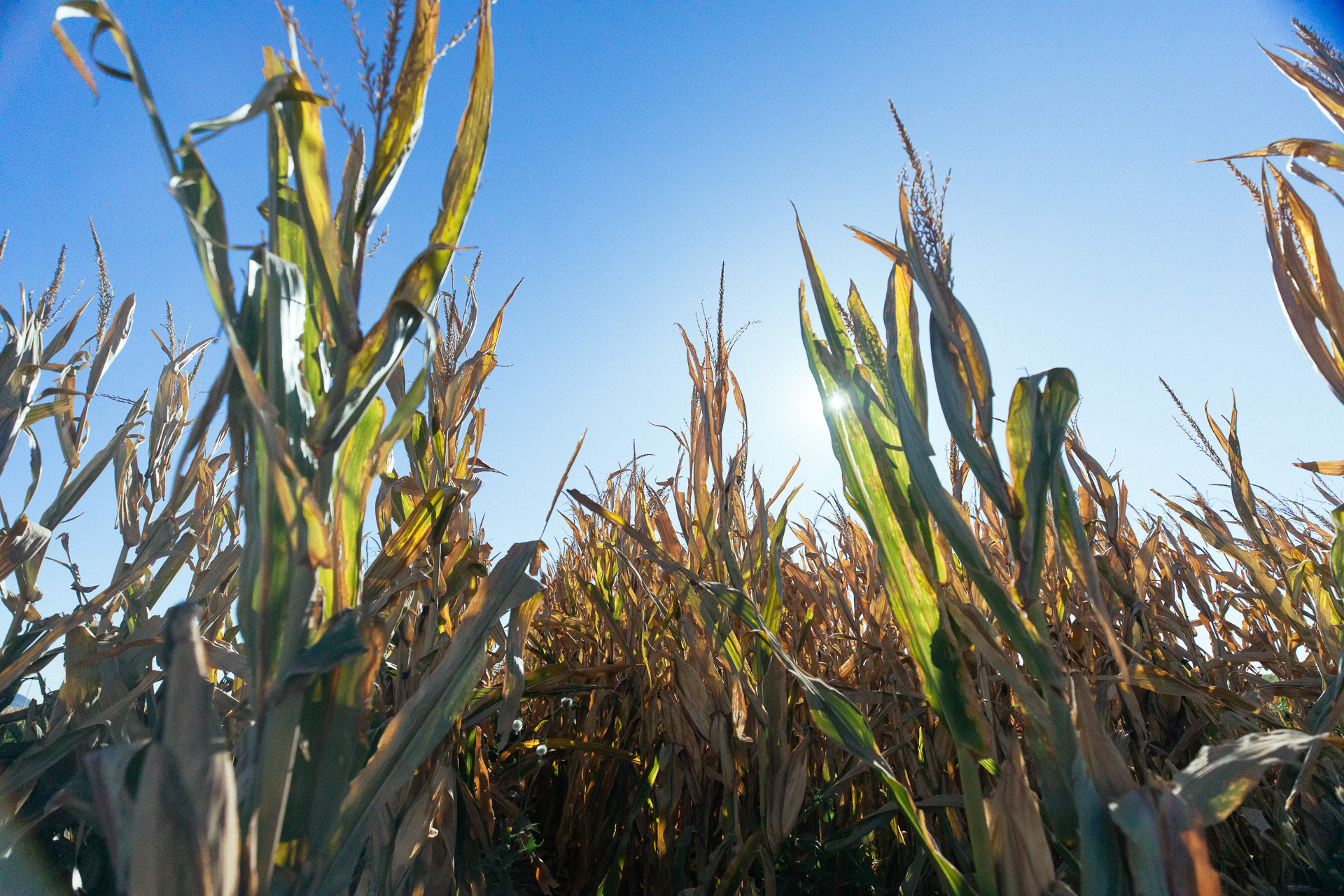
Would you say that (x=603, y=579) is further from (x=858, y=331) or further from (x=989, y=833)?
(x=989, y=833)

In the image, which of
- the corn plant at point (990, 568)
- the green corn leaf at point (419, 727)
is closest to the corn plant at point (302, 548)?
the green corn leaf at point (419, 727)

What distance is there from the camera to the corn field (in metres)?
0.70

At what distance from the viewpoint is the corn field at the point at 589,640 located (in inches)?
27.4

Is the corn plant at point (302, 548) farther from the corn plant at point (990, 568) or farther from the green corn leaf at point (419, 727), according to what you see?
the corn plant at point (990, 568)

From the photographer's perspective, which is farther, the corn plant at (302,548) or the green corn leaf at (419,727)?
the green corn leaf at (419,727)

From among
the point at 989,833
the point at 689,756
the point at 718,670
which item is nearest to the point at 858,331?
the point at 989,833

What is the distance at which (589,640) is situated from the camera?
7.55 feet

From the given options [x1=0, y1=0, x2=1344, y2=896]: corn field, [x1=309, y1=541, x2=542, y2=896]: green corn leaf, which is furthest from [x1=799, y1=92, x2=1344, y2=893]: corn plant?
[x1=309, y1=541, x2=542, y2=896]: green corn leaf

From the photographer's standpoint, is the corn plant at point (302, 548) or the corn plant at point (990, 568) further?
the corn plant at point (990, 568)

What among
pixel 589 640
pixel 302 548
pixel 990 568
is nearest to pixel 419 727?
pixel 302 548

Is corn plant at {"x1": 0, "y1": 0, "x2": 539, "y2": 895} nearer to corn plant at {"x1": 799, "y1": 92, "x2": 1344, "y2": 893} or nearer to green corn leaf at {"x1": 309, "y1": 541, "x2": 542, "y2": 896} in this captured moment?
green corn leaf at {"x1": 309, "y1": 541, "x2": 542, "y2": 896}

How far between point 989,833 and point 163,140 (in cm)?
115

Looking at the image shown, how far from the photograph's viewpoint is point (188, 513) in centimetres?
179

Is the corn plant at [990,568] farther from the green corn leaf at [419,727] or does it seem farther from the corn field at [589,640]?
the green corn leaf at [419,727]
